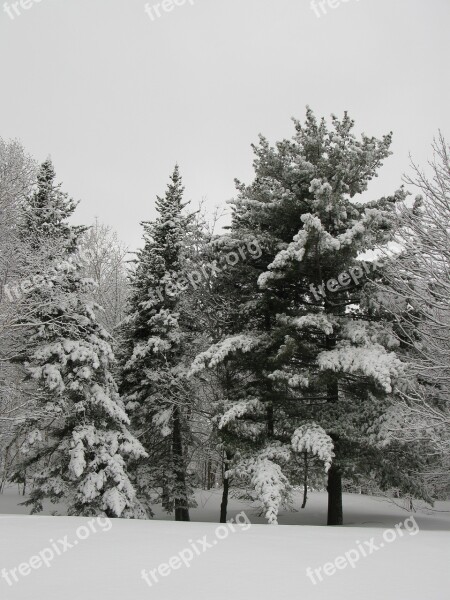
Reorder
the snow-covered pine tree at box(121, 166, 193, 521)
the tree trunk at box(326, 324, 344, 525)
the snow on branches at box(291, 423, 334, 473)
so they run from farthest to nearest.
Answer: the snow-covered pine tree at box(121, 166, 193, 521) < the tree trunk at box(326, 324, 344, 525) < the snow on branches at box(291, 423, 334, 473)

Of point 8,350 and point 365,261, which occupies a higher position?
point 365,261

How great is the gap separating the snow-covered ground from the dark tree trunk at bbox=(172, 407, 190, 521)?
27.9 ft

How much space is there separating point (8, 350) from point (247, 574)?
11.2 m

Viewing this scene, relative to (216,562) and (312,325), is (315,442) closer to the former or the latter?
(312,325)

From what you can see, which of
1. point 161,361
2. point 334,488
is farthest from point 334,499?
point 161,361

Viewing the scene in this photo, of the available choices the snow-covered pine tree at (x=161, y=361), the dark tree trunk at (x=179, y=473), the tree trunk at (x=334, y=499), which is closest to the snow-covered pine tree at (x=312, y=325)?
the tree trunk at (x=334, y=499)

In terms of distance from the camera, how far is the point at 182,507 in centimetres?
1588

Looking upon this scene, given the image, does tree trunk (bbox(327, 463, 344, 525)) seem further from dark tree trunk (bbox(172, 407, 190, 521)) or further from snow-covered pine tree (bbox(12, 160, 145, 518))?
dark tree trunk (bbox(172, 407, 190, 521))

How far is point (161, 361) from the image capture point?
16406mm

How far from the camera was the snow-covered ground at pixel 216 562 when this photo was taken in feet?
13.8

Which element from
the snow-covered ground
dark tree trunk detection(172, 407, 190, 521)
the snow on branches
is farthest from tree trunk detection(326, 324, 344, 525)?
dark tree trunk detection(172, 407, 190, 521)

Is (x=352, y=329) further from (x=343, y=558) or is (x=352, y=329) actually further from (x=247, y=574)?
(x=247, y=574)

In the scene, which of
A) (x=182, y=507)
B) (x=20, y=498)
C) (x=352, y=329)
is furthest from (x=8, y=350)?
(x=20, y=498)

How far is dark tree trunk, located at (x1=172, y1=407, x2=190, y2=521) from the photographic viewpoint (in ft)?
51.9
